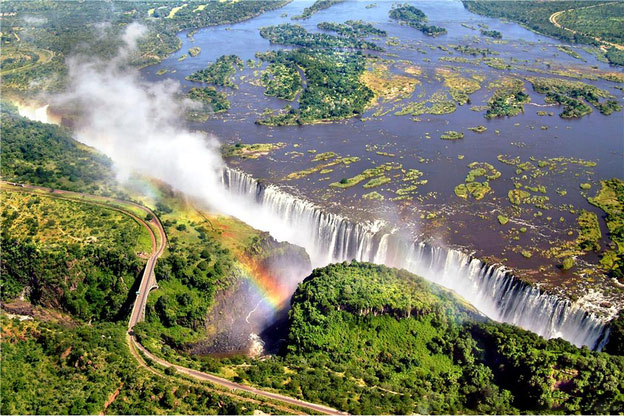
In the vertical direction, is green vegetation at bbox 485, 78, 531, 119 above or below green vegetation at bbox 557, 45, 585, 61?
below

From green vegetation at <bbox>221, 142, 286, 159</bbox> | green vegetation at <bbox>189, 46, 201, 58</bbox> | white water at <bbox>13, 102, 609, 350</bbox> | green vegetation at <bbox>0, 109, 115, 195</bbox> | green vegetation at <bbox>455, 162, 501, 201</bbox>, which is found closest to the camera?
white water at <bbox>13, 102, 609, 350</bbox>

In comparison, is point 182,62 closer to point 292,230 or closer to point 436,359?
point 292,230

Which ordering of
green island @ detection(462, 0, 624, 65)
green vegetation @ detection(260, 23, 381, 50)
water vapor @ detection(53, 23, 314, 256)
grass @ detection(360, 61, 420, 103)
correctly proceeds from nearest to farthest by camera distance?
water vapor @ detection(53, 23, 314, 256), grass @ detection(360, 61, 420, 103), green vegetation @ detection(260, 23, 381, 50), green island @ detection(462, 0, 624, 65)

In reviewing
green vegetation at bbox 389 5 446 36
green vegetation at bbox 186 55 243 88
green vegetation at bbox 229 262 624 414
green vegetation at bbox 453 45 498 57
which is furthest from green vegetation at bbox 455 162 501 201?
green vegetation at bbox 389 5 446 36

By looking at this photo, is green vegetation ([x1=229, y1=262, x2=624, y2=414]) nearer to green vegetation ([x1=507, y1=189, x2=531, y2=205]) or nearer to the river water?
the river water

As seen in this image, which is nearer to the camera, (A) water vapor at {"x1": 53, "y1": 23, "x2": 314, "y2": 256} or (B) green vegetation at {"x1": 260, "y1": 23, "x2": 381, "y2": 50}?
(A) water vapor at {"x1": 53, "y1": 23, "x2": 314, "y2": 256}

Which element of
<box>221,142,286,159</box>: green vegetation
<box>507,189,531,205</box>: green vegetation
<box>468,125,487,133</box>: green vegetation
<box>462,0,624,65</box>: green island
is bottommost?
<box>221,142,286,159</box>: green vegetation

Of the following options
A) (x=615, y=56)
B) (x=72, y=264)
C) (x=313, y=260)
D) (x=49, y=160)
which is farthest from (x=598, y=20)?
(x=72, y=264)

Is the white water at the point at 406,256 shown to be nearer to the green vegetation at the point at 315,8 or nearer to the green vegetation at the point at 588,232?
the green vegetation at the point at 588,232
